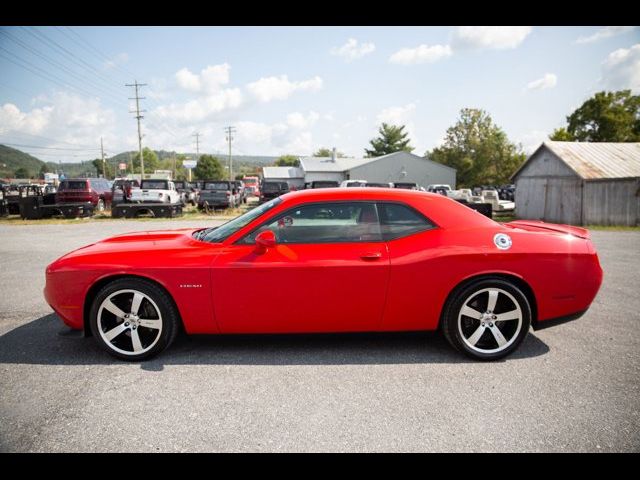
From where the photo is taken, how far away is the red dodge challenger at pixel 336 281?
3197mm

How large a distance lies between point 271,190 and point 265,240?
21009mm

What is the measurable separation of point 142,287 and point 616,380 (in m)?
3.95

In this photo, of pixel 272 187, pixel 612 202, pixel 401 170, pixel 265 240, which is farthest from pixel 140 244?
pixel 401 170

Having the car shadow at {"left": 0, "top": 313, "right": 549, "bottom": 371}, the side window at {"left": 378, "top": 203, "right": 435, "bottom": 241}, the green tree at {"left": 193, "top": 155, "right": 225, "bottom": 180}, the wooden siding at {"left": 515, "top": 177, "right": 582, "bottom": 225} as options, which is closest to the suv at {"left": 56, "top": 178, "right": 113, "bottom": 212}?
the car shadow at {"left": 0, "top": 313, "right": 549, "bottom": 371}

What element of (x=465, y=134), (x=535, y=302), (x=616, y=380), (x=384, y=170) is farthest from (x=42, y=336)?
(x=465, y=134)

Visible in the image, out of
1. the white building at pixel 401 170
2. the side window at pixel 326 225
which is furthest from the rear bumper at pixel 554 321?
the white building at pixel 401 170

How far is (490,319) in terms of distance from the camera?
3.33 m

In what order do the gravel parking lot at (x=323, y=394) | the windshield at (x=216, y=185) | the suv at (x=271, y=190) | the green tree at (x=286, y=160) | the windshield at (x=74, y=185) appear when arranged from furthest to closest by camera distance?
the green tree at (x=286, y=160) → the windshield at (x=216, y=185) → the suv at (x=271, y=190) → the windshield at (x=74, y=185) → the gravel parking lot at (x=323, y=394)

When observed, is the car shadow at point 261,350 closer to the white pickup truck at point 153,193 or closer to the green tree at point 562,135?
the white pickup truck at point 153,193

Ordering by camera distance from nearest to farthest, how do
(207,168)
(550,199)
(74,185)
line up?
(74,185) → (550,199) → (207,168)

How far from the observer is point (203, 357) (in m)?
3.37

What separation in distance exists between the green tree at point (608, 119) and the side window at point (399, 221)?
197ft

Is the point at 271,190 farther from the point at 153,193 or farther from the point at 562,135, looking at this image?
the point at 562,135
